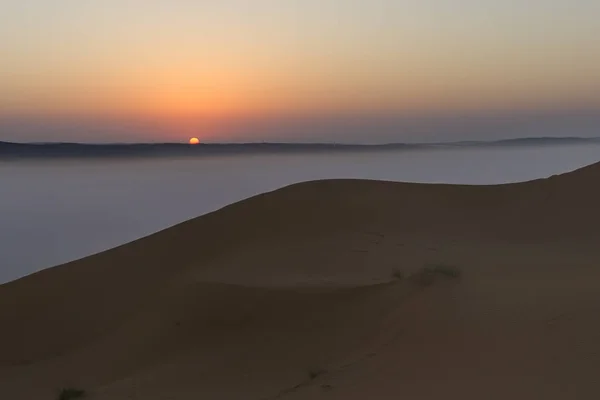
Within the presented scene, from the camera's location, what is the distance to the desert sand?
17.9 ft

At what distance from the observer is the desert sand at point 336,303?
545cm

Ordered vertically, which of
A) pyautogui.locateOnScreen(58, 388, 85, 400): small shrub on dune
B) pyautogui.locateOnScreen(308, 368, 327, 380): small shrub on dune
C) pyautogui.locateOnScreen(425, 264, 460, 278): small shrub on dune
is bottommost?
pyautogui.locateOnScreen(58, 388, 85, 400): small shrub on dune

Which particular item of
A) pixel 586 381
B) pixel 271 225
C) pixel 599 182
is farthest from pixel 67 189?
pixel 586 381

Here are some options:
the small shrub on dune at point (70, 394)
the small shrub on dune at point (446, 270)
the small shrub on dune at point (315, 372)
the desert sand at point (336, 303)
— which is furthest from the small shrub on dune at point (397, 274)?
the small shrub on dune at point (70, 394)

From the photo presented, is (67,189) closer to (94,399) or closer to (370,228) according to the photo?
(370,228)

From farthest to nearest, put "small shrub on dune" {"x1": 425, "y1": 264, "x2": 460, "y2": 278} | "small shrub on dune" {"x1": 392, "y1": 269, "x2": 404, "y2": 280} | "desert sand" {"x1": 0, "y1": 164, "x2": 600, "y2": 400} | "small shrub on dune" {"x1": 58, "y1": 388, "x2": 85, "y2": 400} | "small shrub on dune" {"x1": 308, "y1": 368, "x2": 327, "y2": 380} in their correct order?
1. "small shrub on dune" {"x1": 392, "y1": 269, "x2": 404, "y2": 280}
2. "small shrub on dune" {"x1": 425, "y1": 264, "x2": 460, "y2": 278}
3. "small shrub on dune" {"x1": 58, "y1": 388, "x2": 85, "y2": 400}
4. "small shrub on dune" {"x1": 308, "y1": 368, "x2": 327, "y2": 380}
5. "desert sand" {"x1": 0, "y1": 164, "x2": 600, "y2": 400}

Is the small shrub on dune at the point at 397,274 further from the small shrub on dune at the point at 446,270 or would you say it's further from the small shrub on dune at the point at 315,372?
the small shrub on dune at the point at 315,372

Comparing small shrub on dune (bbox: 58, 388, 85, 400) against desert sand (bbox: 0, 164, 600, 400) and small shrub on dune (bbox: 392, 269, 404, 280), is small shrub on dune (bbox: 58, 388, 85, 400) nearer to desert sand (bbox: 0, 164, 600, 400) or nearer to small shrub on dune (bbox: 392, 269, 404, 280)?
desert sand (bbox: 0, 164, 600, 400)

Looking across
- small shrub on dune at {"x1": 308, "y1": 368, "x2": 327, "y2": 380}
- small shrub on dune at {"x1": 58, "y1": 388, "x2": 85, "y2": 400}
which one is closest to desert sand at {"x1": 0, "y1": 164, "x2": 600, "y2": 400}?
small shrub on dune at {"x1": 308, "y1": 368, "x2": 327, "y2": 380}

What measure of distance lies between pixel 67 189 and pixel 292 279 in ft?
106

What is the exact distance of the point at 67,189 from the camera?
3856 cm

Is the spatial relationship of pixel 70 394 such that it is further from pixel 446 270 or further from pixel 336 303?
pixel 446 270

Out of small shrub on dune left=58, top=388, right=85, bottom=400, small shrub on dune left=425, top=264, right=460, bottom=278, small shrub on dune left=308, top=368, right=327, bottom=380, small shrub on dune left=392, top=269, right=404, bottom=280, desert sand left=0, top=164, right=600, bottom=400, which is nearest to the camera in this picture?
desert sand left=0, top=164, right=600, bottom=400

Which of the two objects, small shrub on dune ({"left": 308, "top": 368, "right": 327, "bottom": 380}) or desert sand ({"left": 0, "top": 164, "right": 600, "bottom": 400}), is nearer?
desert sand ({"left": 0, "top": 164, "right": 600, "bottom": 400})
